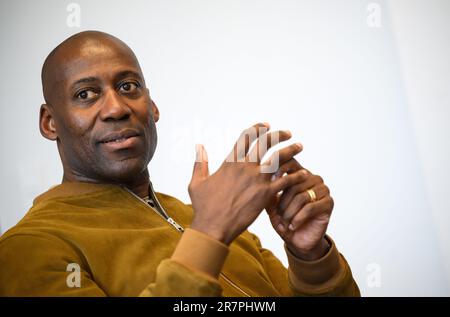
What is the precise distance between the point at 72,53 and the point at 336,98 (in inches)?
46.5

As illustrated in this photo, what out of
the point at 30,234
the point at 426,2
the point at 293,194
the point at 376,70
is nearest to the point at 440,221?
the point at 376,70

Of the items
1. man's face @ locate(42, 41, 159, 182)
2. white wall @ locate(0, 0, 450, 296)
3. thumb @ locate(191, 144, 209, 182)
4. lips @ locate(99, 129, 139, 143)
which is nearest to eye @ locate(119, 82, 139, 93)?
man's face @ locate(42, 41, 159, 182)

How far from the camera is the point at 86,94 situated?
1104mm

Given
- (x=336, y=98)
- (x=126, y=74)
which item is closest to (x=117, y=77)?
(x=126, y=74)

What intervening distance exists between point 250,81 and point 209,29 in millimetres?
247

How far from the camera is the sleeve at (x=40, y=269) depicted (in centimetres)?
86

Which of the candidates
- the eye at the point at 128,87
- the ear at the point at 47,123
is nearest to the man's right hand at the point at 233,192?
the eye at the point at 128,87

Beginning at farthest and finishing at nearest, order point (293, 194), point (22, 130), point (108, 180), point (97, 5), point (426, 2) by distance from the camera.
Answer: point (426, 2) < point (97, 5) < point (22, 130) < point (108, 180) < point (293, 194)

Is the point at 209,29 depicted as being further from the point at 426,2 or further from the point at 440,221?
the point at 440,221

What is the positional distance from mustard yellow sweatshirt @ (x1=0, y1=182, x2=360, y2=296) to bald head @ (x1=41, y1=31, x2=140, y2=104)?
0.20 meters

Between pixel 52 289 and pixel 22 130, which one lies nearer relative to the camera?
pixel 52 289

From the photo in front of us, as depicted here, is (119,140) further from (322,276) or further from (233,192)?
(322,276)

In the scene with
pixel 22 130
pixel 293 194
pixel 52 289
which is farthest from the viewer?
pixel 22 130

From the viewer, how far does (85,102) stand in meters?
→ 1.09
